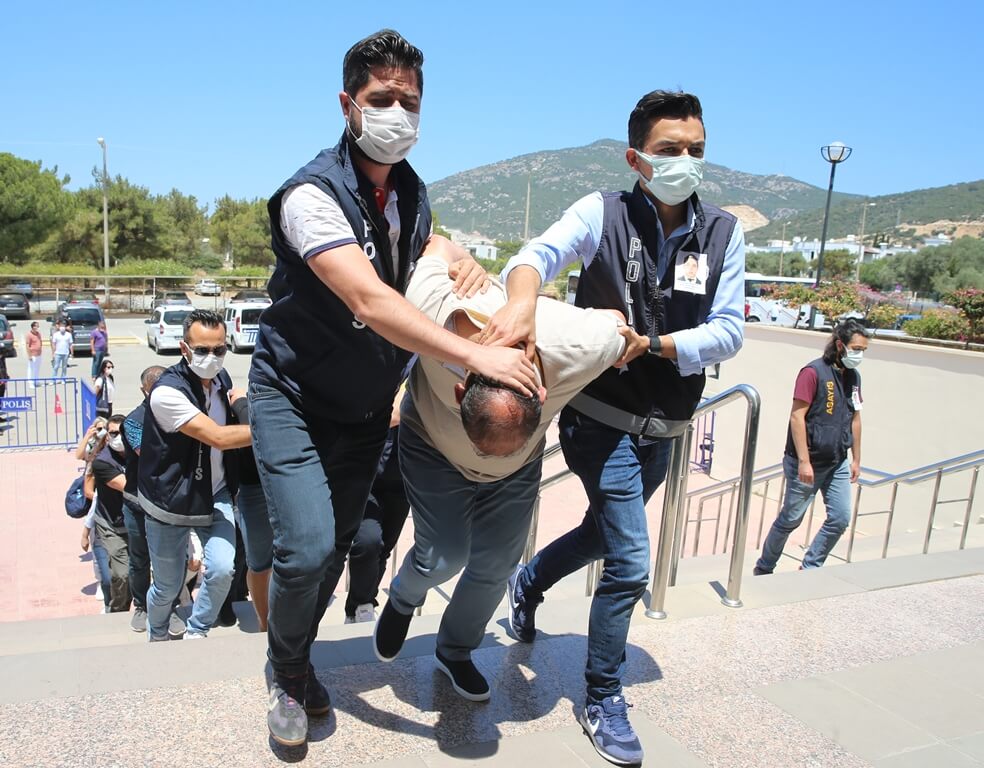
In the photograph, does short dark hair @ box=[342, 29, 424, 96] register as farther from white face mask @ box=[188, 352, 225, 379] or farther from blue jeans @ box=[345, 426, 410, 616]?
white face mask @ box=[188, 352, 225, 379]

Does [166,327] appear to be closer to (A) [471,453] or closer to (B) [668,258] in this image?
(B) [668,258]

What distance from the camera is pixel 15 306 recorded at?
33.4 meters

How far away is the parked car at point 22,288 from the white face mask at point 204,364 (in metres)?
38.1

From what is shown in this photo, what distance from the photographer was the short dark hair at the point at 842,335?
5914 millimetres

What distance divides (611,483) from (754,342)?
64.1 ft

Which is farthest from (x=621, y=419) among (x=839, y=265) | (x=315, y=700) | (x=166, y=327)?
(x=839, y=265)

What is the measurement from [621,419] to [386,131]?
1.20 metres

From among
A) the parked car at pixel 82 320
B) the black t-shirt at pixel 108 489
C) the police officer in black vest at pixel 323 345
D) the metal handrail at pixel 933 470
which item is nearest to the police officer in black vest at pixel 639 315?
the police officer in black vest at pixel 323 345

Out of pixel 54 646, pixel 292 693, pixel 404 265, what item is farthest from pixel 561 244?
pixel 54 646

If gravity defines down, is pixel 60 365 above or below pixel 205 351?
below

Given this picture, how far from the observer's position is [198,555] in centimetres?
646

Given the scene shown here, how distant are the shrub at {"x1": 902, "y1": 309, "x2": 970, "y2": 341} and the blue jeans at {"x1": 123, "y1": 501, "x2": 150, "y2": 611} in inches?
876

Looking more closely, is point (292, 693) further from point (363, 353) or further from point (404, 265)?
point (404, 265)

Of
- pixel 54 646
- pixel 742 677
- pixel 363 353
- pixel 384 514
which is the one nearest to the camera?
pixel 363 353
